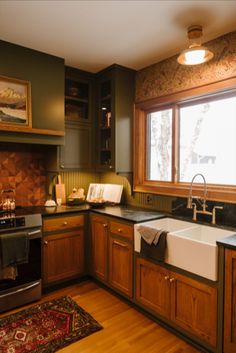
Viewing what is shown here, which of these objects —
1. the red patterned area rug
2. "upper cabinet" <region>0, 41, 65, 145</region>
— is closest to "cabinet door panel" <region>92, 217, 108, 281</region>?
the red patterned area rug

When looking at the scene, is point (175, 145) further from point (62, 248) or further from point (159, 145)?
point (62, 248)

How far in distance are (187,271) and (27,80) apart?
2399 mm

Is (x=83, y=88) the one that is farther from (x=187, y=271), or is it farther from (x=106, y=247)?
(x=187, y=271)

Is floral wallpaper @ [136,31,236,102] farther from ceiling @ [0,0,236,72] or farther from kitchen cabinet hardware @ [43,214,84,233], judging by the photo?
kitchen cabinet hardware @ [43,214,84,233]

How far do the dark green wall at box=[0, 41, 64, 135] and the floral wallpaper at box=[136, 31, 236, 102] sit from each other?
97 centimetres

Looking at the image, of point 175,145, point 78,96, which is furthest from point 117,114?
point 175,145

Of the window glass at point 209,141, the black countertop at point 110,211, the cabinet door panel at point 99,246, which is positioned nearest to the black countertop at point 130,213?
the black countertop at point 110,211

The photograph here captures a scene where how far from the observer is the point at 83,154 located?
3369 mm

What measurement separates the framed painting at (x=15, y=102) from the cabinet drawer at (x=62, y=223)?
1033mm

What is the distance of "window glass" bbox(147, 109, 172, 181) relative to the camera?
2.99 meters

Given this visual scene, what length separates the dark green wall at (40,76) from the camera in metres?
2.59

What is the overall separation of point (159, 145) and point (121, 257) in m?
1.37

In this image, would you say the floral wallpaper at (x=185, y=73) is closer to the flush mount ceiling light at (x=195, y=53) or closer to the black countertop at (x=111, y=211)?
the flush mount ceiling light at (x=195, y=53)

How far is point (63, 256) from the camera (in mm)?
2875
